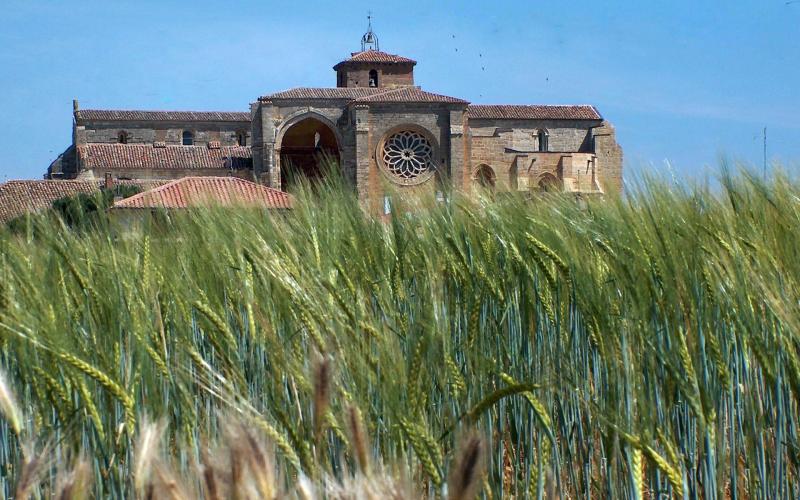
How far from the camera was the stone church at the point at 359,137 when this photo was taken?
3788 centimetres

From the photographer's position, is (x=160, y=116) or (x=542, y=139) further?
(x=160, y=116)

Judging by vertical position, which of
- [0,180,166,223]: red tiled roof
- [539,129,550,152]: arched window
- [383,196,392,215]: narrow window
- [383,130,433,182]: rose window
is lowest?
[383,196,392,215]: narrow window

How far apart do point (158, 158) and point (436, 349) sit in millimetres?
40026

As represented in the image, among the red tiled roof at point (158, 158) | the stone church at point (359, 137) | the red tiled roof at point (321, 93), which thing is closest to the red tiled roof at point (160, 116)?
the stone church at point (359, 137)

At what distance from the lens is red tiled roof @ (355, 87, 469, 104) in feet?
124

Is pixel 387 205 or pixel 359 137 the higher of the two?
pixel 359 137

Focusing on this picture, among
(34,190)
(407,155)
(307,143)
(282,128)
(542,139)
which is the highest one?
(282,128)

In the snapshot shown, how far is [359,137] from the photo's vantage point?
37.5 meters

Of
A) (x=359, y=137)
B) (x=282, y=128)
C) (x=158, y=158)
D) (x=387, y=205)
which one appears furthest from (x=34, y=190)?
(x=387, y=205)

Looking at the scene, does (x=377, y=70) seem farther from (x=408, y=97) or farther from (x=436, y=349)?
(x=436, y=349)

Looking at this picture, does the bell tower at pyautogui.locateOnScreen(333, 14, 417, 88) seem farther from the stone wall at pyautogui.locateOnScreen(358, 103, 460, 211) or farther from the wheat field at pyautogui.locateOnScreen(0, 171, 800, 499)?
the wheat field at pyautogui.locateOnScreen(0, 171, 800, 499)

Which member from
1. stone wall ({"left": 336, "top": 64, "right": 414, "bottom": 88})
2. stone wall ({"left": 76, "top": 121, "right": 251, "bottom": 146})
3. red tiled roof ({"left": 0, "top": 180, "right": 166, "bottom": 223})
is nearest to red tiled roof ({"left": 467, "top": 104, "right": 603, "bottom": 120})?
stone wall ({"left": 336, "top": 64, "right": 414, "bottom": 88})

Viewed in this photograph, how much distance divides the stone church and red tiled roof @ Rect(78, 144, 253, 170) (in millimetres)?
40

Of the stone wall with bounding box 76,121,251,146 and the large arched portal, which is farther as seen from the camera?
the stone wall with bounding box 76,121,251,146
